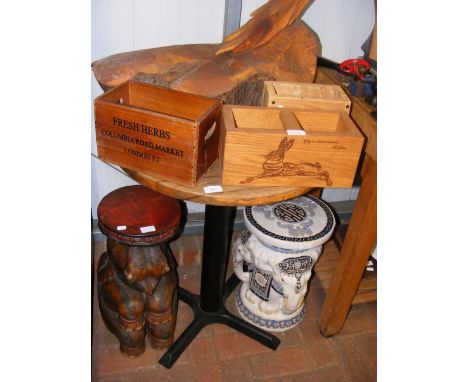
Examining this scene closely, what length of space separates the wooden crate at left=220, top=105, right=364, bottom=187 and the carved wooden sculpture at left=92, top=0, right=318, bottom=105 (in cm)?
20

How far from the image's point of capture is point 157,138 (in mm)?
1218

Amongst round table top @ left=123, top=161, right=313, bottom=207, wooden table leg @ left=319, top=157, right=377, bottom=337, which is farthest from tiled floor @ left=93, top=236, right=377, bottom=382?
round table top @ left=123, top=161, right=313, bottom=207

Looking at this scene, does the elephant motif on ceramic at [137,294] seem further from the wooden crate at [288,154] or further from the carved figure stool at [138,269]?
the wooden crate at [288,154]

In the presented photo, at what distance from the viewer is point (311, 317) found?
2109 mm

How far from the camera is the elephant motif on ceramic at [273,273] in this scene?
5.76ft

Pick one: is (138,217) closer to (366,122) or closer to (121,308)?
(121,308)

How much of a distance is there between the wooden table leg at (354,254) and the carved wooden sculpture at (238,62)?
486mm

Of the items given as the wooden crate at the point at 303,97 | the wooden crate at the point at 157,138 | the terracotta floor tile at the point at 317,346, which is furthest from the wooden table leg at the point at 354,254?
the wooden crate at the point at 157,138

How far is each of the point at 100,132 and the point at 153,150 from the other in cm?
19

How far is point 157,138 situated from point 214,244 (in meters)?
0.63

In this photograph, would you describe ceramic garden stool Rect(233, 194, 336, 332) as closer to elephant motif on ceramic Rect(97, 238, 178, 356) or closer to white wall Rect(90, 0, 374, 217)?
elephant motif on ceramic Rect(97, 238, 178, 356)

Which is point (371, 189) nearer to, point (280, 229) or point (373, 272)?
point (280, 229)

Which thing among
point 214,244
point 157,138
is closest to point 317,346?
point 214,244

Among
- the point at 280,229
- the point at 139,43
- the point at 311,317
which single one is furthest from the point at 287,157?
the point at 311,317
